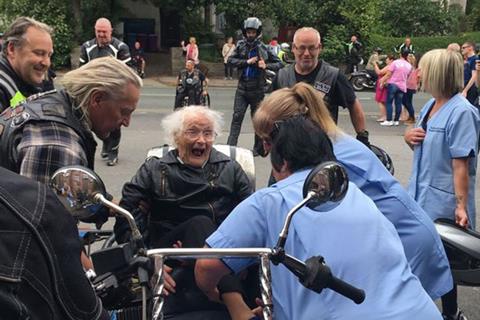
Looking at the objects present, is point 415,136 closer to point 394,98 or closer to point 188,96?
point 188,96

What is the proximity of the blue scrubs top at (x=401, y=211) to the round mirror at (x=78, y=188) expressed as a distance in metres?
1.22

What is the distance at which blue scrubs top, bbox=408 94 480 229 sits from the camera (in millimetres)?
3750

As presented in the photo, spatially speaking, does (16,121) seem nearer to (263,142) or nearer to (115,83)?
(115,83)

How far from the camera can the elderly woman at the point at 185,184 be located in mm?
3576

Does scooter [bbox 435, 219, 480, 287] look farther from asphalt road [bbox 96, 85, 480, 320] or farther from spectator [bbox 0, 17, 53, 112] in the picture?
spectator [bbox 0, 17, 53, 112]

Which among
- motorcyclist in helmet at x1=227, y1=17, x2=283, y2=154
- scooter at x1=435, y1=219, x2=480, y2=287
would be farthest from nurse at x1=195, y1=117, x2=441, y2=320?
motorcyclist in helmet at x1=227, y1=17, x2=283, y2=154

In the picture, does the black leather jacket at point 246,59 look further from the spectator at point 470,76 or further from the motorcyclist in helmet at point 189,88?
the motorcyclist in helmet at point 189,88

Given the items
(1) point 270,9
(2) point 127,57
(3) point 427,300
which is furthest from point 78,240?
(1) point 270,9

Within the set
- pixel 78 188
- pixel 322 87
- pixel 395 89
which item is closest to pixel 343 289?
pixel 78 188

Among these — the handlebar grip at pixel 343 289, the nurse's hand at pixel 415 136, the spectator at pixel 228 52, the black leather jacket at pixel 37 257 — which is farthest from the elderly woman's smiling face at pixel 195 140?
the spectator at pixel 228 52

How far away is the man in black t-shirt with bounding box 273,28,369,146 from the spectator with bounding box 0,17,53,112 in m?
2.19

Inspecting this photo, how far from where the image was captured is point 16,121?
2.58m

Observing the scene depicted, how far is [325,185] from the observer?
1.83 m

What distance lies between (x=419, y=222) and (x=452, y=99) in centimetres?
130
